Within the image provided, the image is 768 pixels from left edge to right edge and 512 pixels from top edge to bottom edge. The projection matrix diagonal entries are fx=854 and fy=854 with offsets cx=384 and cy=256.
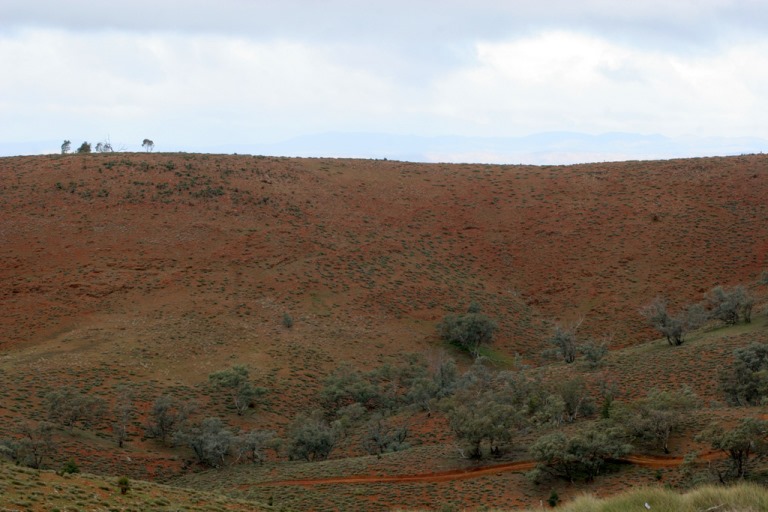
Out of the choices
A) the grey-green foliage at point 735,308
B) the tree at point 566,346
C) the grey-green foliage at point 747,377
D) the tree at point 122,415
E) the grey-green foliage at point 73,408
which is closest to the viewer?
the grey-green foliage at point 747,377

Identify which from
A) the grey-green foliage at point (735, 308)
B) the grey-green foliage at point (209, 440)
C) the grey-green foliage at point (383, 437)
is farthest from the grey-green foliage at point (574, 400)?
the grey-green foliage at point (735, 308)

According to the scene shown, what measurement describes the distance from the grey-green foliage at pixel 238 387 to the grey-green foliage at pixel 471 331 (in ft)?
42.3

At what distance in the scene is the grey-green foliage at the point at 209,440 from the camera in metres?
29.9

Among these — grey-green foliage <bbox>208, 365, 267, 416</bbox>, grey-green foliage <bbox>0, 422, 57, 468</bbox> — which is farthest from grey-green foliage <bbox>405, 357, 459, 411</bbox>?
grey-green foliage <bbox>0, 422, 57, 468</bbox>

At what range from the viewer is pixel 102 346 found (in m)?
39.6

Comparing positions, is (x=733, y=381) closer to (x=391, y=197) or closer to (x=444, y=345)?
(x=444, y=345)

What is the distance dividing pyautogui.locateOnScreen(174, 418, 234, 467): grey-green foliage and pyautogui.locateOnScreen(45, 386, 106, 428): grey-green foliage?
129 inches

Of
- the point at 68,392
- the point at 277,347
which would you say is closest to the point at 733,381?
the point at 277,347

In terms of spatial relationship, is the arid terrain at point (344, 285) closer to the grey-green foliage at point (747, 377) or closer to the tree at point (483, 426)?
the tree at point (483, 426)

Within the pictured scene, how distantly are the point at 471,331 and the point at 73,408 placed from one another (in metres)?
21.4

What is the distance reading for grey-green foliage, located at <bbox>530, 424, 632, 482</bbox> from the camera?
2367cm

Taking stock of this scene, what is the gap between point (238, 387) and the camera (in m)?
35.8

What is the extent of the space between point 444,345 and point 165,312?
48.3 ft

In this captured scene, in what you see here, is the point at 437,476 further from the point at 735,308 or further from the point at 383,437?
the point at 735,308
